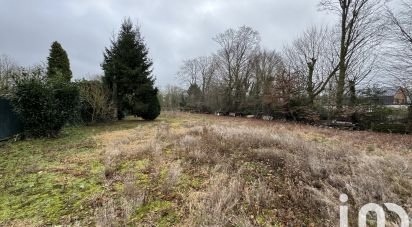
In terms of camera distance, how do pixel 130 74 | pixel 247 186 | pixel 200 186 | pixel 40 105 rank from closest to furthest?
1. pixel 247 186
2. pixel 200 186
3. pixel 40 105
4. pixel 130 74

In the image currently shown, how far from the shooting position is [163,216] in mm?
3232

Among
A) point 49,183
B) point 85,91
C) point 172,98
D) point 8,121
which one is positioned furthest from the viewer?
point 172,98

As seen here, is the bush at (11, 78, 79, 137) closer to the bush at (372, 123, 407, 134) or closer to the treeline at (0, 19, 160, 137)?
the treeline at (0, 19, 160, 137)

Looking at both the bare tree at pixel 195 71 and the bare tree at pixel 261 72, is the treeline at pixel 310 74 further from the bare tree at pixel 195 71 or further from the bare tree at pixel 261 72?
the bare tree at pixel 195 71

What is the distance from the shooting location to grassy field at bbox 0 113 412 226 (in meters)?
3.16

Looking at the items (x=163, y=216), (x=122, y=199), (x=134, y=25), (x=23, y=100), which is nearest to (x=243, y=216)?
(x=163, y=216)

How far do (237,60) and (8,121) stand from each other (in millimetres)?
26226

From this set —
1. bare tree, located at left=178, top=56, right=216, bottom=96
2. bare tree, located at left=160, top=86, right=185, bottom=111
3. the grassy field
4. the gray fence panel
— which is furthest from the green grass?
bare tree, located at left=178, top=56, right=216, bottom=96

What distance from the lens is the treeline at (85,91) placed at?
9508 mm

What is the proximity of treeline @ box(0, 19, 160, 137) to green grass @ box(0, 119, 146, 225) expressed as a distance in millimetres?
2521

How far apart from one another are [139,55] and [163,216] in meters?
15.3

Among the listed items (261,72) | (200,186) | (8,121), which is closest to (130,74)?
(8,121)

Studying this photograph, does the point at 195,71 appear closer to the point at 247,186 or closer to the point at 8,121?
the point at 8,121

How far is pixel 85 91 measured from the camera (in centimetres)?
1388
